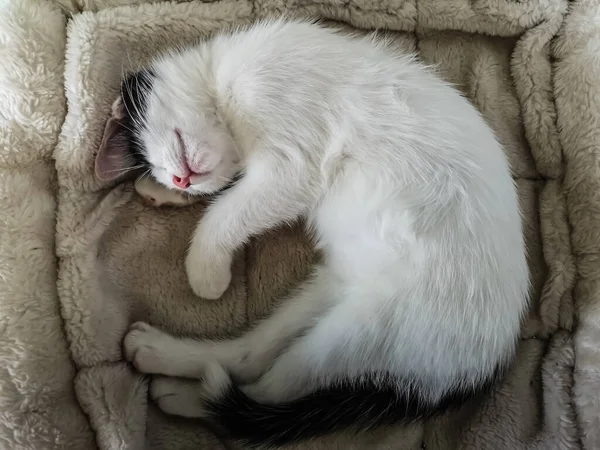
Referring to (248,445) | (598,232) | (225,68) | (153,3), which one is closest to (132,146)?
(225,68)

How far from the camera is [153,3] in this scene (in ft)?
4.67

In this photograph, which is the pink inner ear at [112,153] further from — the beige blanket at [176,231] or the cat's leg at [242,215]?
the cat's leg at [242,215]

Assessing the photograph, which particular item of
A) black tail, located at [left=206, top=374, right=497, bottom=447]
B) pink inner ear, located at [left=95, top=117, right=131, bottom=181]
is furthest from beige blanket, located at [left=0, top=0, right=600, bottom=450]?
black tail, located at [left=206, top=374, right=497, bottom=447]

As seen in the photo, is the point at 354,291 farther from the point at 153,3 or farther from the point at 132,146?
the point at 153,3

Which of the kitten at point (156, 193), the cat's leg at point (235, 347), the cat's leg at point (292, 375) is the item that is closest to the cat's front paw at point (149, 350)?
the cat's leg at point (235, 347)

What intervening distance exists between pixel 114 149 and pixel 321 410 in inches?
32.0

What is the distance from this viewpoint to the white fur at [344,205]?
3.67 feet

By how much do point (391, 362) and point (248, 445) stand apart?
1.21 ft

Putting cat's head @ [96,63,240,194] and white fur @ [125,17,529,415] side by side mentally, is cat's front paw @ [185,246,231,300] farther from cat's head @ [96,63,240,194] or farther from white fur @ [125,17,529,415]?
cat's head @ [96,63,240,194]

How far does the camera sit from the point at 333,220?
4.16 feet

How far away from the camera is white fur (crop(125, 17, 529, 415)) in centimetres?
112

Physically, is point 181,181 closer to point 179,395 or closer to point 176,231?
point 176,231

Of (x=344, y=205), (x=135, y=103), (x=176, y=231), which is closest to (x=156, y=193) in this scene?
(x=176, y=231)


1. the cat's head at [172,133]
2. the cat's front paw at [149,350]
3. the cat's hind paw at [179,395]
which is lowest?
the cat's hind paw at [179,395]
